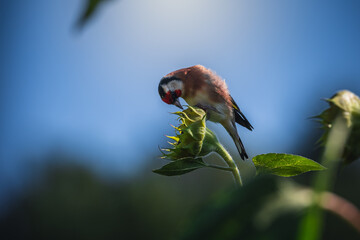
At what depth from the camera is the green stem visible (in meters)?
0.68

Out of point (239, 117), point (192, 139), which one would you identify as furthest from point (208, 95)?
point (192, 139)

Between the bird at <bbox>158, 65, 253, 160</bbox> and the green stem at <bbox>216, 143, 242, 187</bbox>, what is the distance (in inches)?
41.1

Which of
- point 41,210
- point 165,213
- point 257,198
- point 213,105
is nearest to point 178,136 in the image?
point 257,198

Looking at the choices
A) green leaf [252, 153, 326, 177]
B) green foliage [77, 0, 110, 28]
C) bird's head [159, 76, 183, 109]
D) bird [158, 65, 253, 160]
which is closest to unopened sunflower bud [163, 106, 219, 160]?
green leaf [252, 153, 326, 177]

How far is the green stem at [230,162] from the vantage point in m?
0.68

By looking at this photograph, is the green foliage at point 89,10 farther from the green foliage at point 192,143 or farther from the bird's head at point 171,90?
the bird's head at point 171,90

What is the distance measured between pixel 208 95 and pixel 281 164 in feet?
4.55

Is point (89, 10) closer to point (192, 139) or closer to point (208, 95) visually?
point (192, 139)

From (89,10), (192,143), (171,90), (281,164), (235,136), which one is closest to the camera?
(89,10)

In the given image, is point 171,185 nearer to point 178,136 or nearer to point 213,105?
point 213,105

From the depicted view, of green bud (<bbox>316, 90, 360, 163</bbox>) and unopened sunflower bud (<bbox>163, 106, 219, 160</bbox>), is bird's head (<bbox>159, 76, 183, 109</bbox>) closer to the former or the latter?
unopened sunflower bud (<bbox>163, 106, 219, 160</bbox>)

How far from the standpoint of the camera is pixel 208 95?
206cm

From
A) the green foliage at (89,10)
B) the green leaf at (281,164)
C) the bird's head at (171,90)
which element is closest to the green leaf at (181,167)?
the green leaf at (281,164)

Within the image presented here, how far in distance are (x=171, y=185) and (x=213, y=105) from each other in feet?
53.7
